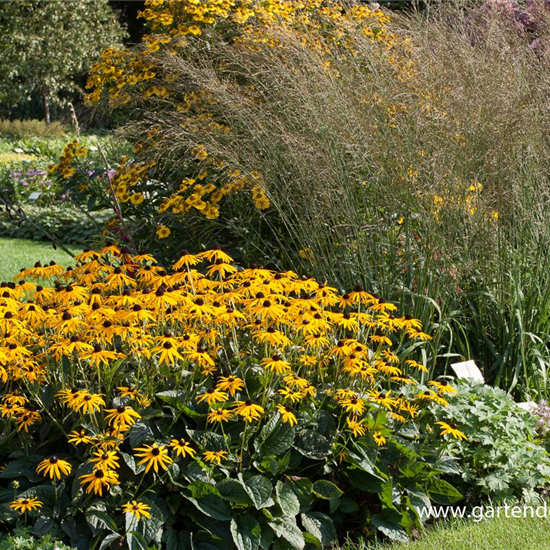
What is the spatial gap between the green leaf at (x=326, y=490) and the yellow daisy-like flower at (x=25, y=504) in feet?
2.86

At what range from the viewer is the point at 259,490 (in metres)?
2.65

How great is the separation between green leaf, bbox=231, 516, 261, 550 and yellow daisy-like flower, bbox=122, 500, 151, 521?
270mm

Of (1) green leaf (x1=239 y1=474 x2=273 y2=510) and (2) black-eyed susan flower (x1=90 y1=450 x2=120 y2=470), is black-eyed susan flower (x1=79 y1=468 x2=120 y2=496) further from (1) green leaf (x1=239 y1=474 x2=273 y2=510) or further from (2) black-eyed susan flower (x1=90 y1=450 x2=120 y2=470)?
(1) green leaf (x1=239 y1=474 x2=273 y2=510)

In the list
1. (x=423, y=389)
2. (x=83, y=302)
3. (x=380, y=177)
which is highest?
(x=380, y=177)

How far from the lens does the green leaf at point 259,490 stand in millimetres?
2609

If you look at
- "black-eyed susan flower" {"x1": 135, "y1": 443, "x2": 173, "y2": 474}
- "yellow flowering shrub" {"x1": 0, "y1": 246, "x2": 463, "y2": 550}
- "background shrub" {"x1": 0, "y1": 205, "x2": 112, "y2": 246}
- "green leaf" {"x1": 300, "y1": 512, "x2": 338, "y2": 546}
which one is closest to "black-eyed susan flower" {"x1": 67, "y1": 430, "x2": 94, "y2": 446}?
"yellow flowering shrub" {"x1": 0, "y1": 246, "x2": 463, "y2": 550}

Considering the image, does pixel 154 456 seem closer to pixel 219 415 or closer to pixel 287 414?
pixel 219 415

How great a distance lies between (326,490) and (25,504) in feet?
3.11

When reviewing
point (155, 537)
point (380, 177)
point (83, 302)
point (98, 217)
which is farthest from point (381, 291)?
point (98, 217)

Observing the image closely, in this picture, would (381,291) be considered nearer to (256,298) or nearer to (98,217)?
(256,298)

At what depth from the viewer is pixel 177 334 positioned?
313 centimetres

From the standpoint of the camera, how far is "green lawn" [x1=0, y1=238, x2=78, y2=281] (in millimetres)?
7242

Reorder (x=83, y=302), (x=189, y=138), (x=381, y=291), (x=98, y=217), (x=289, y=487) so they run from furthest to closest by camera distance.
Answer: (x=98, y=217) → (x=189, y=138) → (x=381, y=291) → (x=83, y=302) → (x=289, y=487)

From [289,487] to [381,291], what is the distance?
4.26 ft
